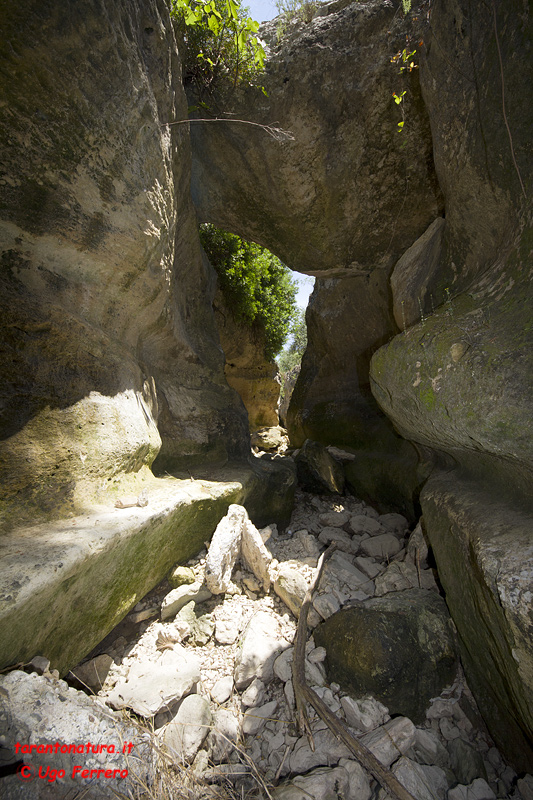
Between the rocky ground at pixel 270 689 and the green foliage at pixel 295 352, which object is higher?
the green foliage at pixel 295 352

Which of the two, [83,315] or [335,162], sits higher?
[335,162]

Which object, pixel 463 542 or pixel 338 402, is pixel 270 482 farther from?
pixel 338 402

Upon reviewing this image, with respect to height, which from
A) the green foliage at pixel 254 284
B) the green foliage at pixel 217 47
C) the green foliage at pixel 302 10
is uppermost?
the green foliage at pixel 302 10

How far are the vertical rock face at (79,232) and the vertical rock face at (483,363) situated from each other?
7.53ft

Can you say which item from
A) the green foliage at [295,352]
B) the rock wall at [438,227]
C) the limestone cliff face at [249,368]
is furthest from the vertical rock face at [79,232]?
the green foliage at [295,352]

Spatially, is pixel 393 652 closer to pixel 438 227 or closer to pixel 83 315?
pixel 83 315

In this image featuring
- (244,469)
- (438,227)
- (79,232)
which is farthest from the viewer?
(244,469)

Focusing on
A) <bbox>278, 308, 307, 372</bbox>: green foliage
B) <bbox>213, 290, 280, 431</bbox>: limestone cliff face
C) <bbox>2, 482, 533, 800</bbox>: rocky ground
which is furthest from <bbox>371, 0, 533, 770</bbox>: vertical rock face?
<bbox>278, 308, 307, 372</bbox>: green foliage

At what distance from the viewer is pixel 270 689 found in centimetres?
196

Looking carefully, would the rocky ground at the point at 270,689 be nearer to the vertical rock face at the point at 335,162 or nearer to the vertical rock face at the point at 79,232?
the vertical rock face at the point at 79,232

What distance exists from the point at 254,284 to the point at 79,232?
16.7 ft

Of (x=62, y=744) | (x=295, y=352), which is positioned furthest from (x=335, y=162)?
(x=295, y=352)

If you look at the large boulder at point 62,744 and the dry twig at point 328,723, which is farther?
the dry twig at point 328,723

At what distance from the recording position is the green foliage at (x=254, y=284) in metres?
6.48
